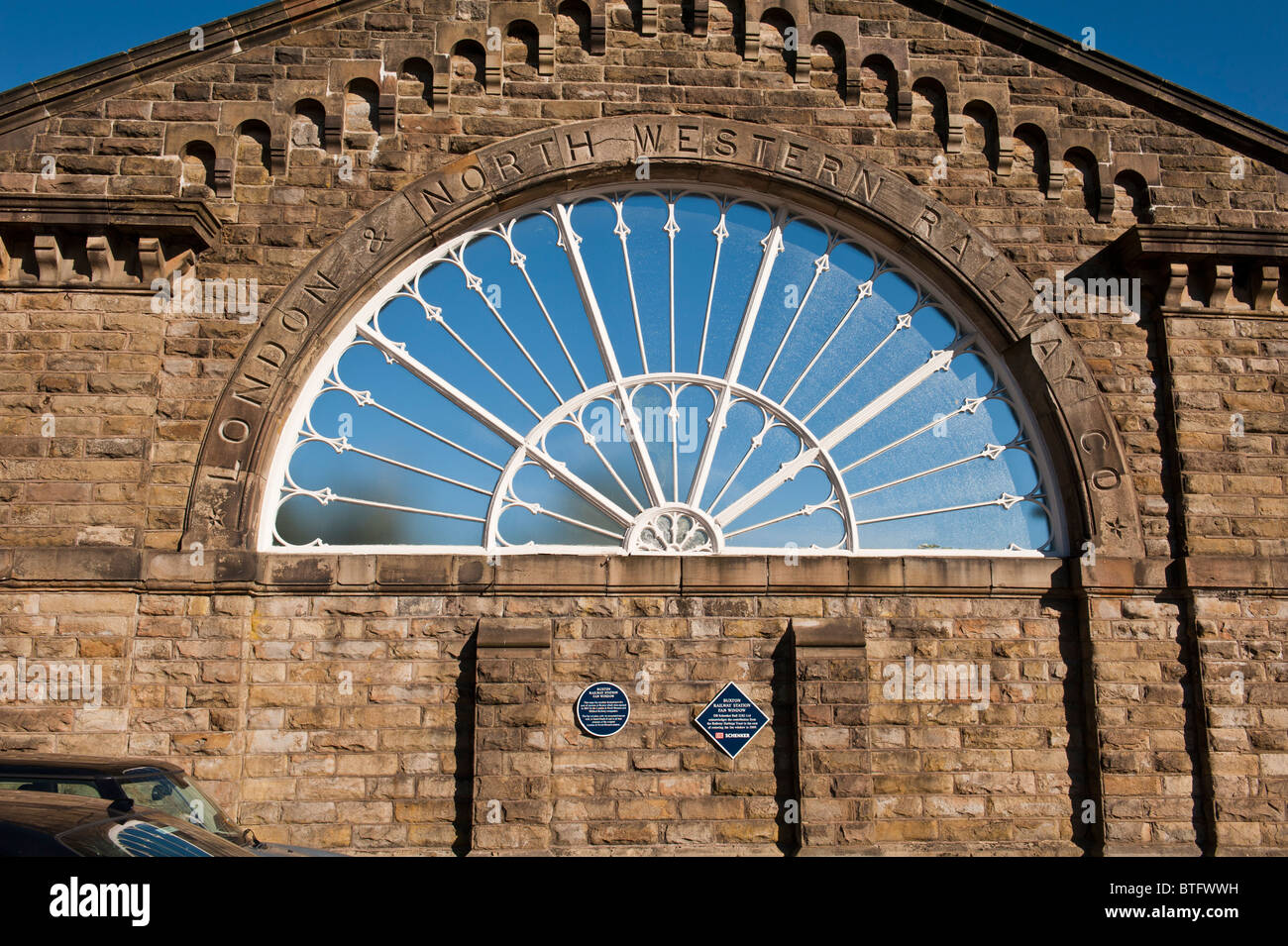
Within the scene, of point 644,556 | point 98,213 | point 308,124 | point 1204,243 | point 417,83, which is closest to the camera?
point 98,213

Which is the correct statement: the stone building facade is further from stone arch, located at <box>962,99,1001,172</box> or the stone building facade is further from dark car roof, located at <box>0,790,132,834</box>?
dark car roof, located at <box>0,790,132,834</box>

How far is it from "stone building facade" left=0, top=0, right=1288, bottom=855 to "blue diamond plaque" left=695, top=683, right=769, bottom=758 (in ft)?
0.37

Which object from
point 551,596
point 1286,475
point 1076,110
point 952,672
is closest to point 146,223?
point 551,596

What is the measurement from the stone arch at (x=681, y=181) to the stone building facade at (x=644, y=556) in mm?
38

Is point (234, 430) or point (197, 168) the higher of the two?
point (197, 168)

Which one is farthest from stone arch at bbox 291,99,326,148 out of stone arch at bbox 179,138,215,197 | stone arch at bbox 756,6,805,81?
stone arch at bbox 756,6,805,81

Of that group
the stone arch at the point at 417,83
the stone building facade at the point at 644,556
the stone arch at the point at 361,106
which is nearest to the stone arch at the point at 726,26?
the stone building facade at the point at 644,556

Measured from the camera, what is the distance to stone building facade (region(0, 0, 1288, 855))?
9.45 metres

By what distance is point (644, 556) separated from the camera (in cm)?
998

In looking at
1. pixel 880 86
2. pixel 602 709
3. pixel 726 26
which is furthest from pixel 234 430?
pixel 880 86

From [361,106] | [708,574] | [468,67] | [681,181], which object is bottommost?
[708,574]

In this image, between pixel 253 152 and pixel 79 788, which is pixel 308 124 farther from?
pixel 79 788

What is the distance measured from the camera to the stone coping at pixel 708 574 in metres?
9.76

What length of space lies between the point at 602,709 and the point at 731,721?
1.14 meters
